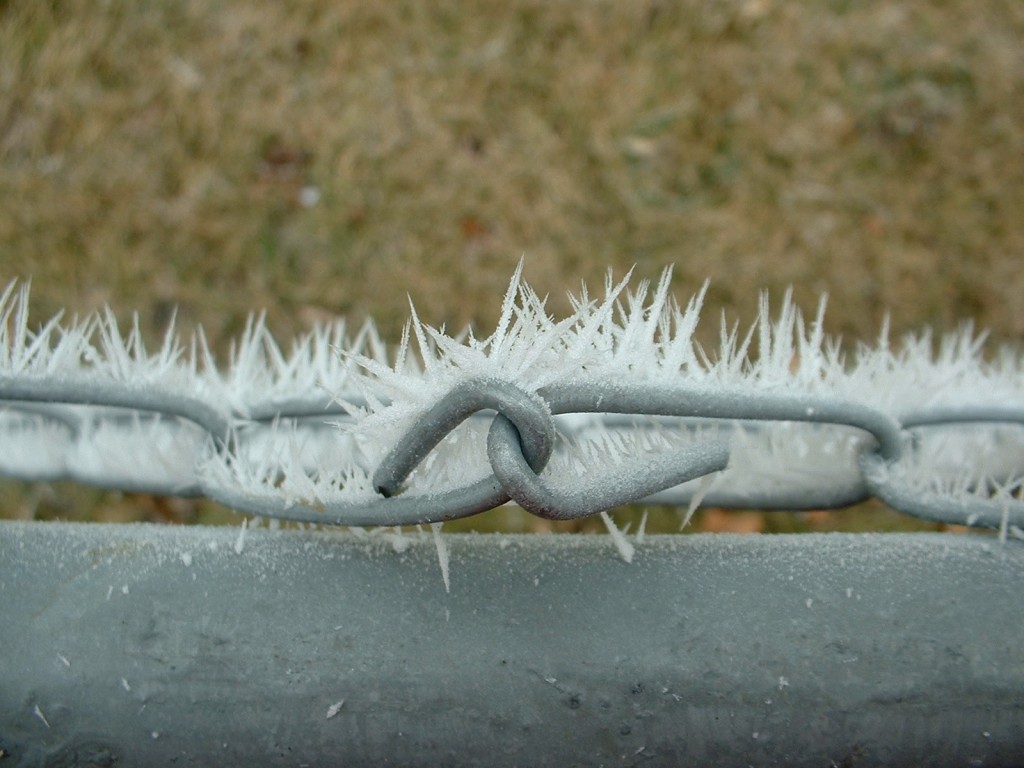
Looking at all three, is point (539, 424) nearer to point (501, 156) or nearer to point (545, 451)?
point (545, 451)

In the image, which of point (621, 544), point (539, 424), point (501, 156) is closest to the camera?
point (539, 424)

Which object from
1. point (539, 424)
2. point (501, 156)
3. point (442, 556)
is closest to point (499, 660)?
point (442, 556)

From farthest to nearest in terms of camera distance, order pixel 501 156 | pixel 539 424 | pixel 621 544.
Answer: pixel 501 156 < pixel 621 544 < pixel 539 424

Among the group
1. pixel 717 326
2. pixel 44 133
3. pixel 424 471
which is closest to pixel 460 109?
pixel 717 326

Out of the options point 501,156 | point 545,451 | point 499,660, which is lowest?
point 499,660

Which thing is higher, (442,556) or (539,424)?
(539,424)

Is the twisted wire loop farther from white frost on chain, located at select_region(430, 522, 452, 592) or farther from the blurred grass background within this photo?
the blurred grass background

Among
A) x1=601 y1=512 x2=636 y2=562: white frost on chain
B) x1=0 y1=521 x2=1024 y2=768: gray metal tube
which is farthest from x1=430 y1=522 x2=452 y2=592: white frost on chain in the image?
x1=601 y1=512 x2=636 y2=562: white frost on chain
